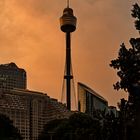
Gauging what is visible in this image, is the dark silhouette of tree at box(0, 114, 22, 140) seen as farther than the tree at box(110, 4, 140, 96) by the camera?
Yes

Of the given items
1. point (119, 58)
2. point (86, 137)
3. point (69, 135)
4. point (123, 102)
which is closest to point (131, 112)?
point (123, 102)

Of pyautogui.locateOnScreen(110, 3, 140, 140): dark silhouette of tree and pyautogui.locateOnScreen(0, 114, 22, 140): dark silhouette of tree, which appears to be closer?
pyautogui.locateOnScreen(110, 3, 140, 140): dark silhouette of tree

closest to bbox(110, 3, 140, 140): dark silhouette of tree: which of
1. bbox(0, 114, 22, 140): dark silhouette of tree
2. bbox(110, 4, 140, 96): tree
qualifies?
bbox(110, 4, 140, 96): tree

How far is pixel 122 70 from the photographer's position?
161 ft

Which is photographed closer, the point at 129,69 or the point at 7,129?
the point at 129,69

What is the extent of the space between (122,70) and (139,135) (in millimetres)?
21501

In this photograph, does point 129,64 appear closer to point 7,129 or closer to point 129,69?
point 129,69

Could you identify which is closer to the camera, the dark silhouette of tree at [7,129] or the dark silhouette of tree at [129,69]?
the dark silhouette of tree at [129,69]

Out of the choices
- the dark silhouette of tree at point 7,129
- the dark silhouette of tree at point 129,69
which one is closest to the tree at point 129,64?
the dark silhouette of tree at point 129,69

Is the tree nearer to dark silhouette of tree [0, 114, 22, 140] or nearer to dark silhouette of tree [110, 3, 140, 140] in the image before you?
dark silhouette of tree [110, 3, 140, 140]

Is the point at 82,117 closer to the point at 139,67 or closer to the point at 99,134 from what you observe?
the point at 99,134

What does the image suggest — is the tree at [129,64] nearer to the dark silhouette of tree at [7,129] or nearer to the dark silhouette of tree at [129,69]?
the dark silhouette of tree at [129,69]

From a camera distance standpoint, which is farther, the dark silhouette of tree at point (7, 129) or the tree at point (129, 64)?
the dark silhouette of tree at point (7, 129)

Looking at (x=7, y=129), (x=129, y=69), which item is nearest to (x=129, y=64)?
(x=129, y=69)
